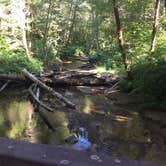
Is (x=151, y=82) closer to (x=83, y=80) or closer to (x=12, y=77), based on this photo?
(x=83, y=80)

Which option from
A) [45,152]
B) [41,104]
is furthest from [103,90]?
[45,152]

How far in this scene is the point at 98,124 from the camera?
1084 cm

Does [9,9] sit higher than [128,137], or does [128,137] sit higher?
[9,9]

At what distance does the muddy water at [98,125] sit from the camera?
336 inches

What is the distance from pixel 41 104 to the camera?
12.8m

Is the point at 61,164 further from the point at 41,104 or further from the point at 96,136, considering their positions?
the point at 41,104

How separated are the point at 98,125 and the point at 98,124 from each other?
134mm

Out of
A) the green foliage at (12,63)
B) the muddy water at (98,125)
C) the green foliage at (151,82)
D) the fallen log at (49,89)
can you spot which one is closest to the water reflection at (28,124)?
the muddy water at (98,125)

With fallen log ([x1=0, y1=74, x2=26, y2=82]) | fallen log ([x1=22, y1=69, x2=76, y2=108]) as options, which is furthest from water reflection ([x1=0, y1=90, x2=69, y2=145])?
fallen log ([x1=0, y1=74, x2=26, y2=82])

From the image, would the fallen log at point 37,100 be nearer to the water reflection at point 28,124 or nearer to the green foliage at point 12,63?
the water reflection at point 28,124

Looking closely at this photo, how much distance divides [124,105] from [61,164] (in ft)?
42.0

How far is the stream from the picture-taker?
28.0 ft

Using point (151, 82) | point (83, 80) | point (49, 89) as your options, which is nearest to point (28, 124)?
point (49, 89)

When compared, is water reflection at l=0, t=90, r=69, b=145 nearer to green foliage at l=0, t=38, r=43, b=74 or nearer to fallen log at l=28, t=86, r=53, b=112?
fallen log at l=28, t=86, r=53, b=112
